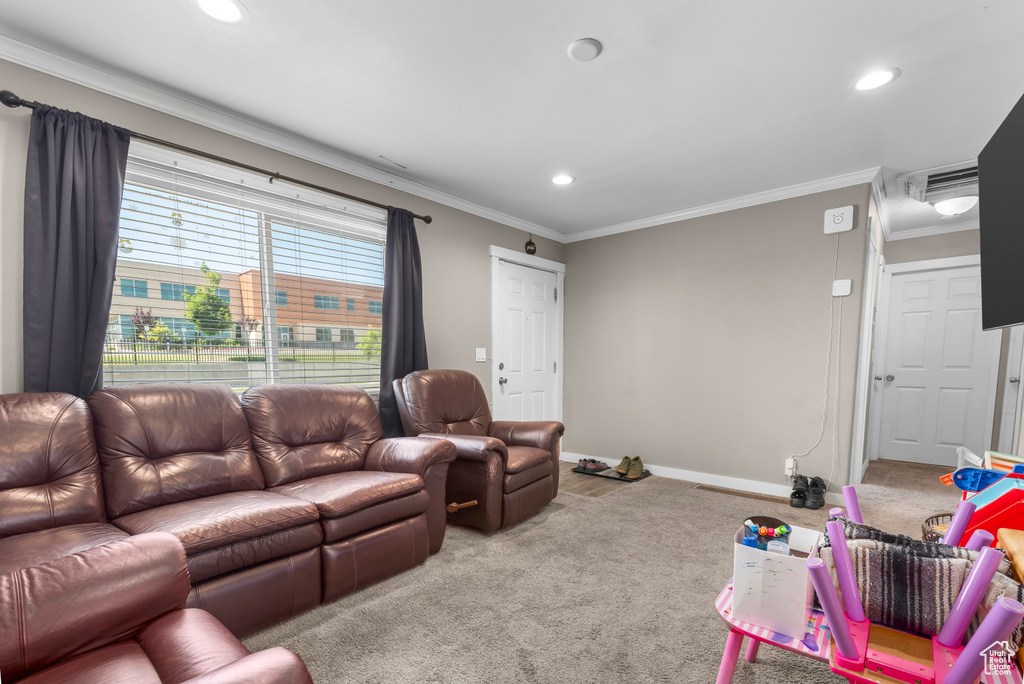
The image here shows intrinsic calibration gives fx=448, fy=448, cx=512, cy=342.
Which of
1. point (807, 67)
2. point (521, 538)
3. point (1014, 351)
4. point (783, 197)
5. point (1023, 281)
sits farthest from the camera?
point (1014, 351)

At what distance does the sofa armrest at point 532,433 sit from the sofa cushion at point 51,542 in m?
2.21

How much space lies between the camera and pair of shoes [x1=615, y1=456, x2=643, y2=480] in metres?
4.14

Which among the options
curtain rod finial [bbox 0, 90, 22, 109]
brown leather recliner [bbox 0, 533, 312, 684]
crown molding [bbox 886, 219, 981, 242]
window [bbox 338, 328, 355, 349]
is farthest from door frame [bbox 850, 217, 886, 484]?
curtain rod finial [bbox 0, 90, 22, 109]

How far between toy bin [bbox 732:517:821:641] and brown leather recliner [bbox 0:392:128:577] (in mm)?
2049

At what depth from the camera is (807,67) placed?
2.05m

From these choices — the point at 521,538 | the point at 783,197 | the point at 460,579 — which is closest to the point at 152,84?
the point at 460,579

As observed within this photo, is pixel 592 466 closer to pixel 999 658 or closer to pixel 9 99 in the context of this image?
pixel 999 658

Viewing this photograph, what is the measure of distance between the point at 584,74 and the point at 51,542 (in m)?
2.79

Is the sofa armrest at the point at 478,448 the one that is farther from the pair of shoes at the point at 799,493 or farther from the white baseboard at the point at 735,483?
the pair of shoes at the point at 799,493

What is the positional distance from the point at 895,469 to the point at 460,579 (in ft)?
15.5

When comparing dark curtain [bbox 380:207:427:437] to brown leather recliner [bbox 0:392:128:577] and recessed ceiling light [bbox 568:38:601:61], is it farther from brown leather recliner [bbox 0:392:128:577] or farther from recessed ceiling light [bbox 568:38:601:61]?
recessed ceiling light [bbox 568:38:601:61]

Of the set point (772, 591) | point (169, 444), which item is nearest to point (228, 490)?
point (169, 444)

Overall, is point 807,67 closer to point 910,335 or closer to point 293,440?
point 293,440

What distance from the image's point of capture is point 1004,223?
0.90m
